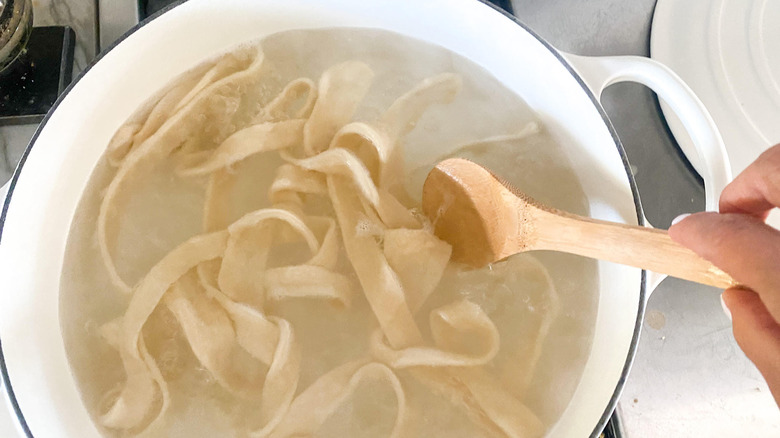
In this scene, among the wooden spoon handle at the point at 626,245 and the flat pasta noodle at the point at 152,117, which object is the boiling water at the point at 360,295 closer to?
the flat pasta noodle at the point at 152,117

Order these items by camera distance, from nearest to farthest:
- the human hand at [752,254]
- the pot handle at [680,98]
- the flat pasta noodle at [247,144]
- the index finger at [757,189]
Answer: the human hand at [752,254] → the index finger at [757,189] → the pot handle at [680,98] → the flat pasta noodle at [247,144]

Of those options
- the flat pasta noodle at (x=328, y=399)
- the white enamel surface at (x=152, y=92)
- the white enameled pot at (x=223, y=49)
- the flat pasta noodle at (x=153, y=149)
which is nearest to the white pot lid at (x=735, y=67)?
the white enameled pot at (x=223, y=49)

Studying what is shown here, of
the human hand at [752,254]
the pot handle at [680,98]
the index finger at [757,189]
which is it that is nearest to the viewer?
the human hand at [752,254]

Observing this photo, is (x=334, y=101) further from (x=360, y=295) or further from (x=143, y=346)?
(x=143, y=346)

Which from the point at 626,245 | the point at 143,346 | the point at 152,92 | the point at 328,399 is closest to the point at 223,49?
the point at 152,92

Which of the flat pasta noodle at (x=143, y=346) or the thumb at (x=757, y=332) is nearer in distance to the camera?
the thumb at (x=757, y=332)

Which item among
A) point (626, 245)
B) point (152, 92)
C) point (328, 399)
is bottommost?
point (328, 399)
